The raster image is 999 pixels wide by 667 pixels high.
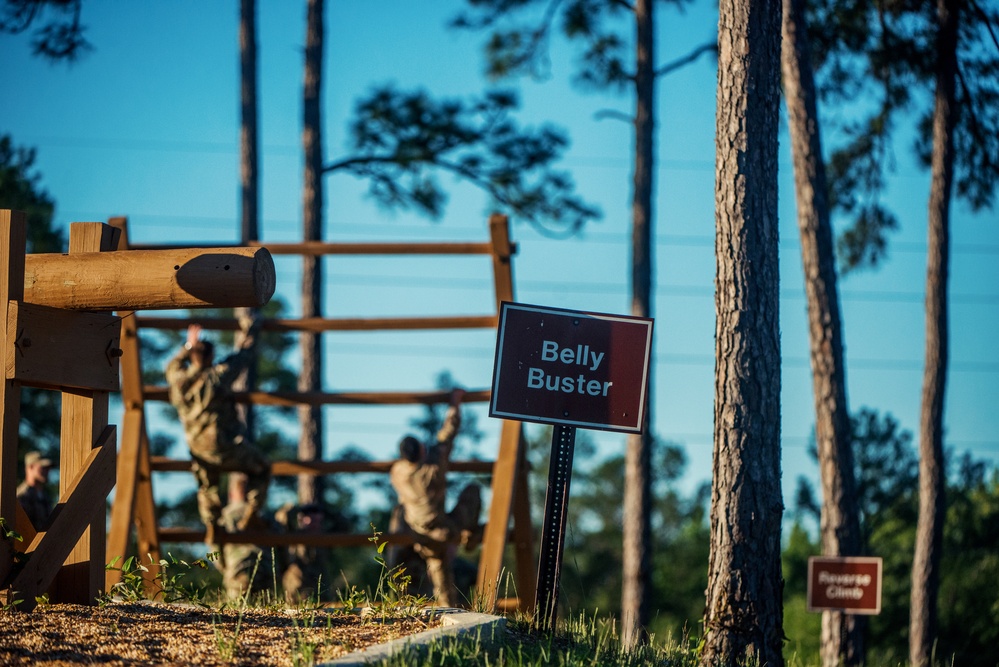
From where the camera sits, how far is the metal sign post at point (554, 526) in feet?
18.1

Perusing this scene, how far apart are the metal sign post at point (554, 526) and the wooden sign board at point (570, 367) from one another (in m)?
0.15

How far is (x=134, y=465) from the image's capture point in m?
8.41

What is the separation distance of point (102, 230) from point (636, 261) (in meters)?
9.90

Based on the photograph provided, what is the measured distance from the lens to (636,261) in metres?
14.9

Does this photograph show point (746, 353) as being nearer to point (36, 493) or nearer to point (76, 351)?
point (76, 351)

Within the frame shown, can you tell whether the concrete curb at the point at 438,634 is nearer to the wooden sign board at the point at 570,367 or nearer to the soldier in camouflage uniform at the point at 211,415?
the wooden sign board at the point at 570,367

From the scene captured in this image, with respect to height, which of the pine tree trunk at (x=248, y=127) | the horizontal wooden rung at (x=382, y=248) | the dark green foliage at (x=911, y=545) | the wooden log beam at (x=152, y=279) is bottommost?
the dark green foliage at (x=911, y=545)

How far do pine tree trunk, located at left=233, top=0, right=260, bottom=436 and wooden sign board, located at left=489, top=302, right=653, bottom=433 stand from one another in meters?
8.36

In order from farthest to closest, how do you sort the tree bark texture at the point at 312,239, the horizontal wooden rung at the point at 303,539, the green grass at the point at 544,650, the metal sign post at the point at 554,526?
the tree bark texture at the point at 312,239, the horizontal wooden rung at the point at 303,539, the metal sign post at the point at 554,526, the green grass at the point at 544,650

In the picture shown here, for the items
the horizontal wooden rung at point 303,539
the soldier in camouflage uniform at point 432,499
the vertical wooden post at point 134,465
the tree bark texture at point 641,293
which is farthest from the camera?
the tree bark texture at point 641,293

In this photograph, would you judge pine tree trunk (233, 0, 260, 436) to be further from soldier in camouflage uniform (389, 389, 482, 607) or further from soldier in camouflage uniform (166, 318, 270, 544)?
soldier in camouflage uniform (389, 389, 482, 607)

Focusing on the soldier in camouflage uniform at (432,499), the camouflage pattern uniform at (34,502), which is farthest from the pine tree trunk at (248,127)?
the soldier in camouflage uniform at (432,499)

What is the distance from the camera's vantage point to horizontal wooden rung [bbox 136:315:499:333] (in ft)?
27.8

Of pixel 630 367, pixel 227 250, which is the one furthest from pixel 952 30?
pixel 227 250
